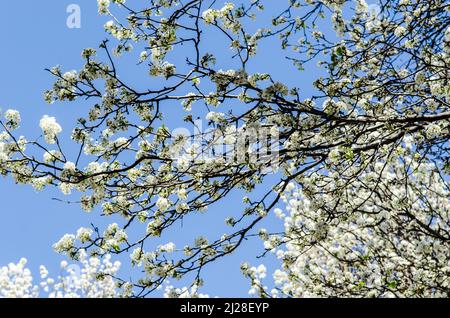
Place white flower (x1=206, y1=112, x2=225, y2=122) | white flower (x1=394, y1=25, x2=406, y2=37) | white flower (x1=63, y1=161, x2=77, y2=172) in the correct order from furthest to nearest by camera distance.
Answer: white flower (x1=394, y1=25, x2=406, y2=37) < white flower (x1=206, y1=112, x2=225, y2=122) < white flower (x1=63, y1=161, x2=77, y2=172)

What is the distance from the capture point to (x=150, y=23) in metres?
5.75

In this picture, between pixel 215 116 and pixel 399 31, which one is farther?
pixel 399 31

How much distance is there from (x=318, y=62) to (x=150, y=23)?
251cm

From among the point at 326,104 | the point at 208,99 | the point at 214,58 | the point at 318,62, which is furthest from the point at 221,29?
the point at 318,62

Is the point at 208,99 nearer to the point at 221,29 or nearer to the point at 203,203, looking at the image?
the point at 221,29

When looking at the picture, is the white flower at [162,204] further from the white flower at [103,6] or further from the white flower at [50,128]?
the white flower at [103,6]

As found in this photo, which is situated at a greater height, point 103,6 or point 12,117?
point 103,6

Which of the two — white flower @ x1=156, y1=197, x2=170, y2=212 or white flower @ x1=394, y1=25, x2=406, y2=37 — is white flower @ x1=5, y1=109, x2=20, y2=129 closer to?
white flower @ x1=156, y1=197, x2=170, y2=212

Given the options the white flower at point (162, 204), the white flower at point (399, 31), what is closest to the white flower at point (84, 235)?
the white flower at point (162, 204)

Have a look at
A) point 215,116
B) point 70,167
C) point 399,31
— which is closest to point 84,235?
point 70,167

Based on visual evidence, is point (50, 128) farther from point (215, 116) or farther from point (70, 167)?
point (215, 116)

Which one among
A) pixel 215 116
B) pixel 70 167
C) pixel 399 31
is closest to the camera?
pixel 70 167

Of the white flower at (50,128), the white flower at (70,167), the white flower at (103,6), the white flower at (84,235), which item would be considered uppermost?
the white flower at (103,6)

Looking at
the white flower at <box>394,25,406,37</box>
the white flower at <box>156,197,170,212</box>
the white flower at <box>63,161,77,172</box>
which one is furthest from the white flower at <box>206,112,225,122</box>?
the white flower at <box>394,25,406,37</box>
